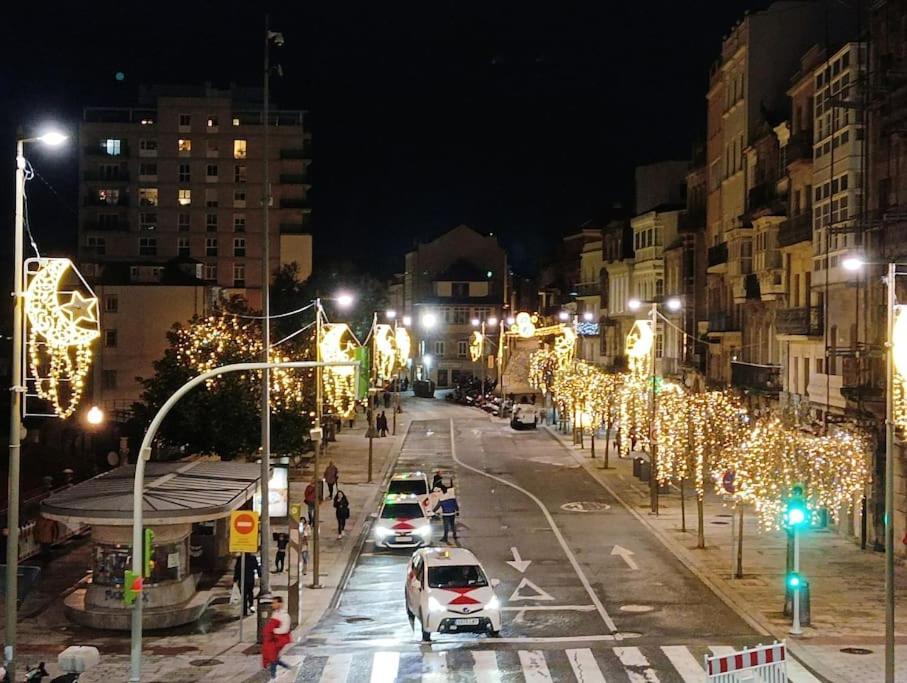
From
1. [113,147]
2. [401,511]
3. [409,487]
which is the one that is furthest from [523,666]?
[113,147]

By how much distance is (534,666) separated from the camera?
24141mm

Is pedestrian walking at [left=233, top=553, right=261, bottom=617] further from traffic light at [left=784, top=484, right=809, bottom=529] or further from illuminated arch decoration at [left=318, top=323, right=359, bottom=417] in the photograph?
traffic light at [left=784, top=484, right=809, bottom=529]

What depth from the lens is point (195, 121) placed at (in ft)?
380

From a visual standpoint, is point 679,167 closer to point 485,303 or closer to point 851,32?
point 851,32

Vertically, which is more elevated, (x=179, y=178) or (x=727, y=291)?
(x=179, y=178)

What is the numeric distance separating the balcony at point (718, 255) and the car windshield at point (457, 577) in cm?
3875

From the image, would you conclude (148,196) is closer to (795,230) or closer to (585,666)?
(795,230)

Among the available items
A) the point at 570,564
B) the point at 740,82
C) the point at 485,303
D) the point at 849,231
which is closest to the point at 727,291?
the point at 740,82

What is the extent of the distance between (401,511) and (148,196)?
274ft

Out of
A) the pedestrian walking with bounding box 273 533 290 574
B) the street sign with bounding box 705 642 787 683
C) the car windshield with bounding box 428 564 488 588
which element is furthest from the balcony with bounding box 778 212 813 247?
the street sign with bounding box 705 642 787 683

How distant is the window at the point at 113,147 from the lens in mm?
116000

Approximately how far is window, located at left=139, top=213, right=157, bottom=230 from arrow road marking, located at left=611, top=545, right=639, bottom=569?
8603 cm

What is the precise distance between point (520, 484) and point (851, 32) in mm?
26135

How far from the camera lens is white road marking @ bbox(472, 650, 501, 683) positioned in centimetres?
2323
